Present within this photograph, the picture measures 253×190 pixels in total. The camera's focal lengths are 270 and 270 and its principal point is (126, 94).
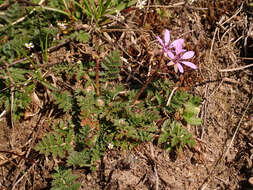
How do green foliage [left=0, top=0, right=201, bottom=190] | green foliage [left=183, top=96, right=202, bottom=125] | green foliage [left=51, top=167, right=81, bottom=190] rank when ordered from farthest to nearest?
green foliage [left=183, top=96, right=202, bottom=125] < green foliage [left=0, top=0, right=201, bottom=190] < green foliage [left=51, top=167, right=81, bottom=190]

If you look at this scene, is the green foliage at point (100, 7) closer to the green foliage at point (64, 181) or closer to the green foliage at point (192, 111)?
the green foliage at point (192, 111)

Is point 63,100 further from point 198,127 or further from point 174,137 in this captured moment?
point 198,127

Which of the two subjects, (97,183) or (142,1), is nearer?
(97,183)

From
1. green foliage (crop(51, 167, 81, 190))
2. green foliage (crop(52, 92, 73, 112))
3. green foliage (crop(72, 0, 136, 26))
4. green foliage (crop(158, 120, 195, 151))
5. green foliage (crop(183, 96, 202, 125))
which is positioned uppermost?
green foliage (crop(72, 0, 136, 26))

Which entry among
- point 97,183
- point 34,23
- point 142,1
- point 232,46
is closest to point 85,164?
point 97,183

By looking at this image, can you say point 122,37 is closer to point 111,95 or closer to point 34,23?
point 111,95

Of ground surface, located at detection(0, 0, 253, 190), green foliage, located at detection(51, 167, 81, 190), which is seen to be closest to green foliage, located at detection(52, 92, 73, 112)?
ground surface, located at detection(0, 0, 253, 190)

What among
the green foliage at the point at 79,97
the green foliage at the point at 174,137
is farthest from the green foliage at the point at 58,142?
the green foliage at the point at 174,137

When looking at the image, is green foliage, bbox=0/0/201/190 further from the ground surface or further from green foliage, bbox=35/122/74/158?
the ground surface
